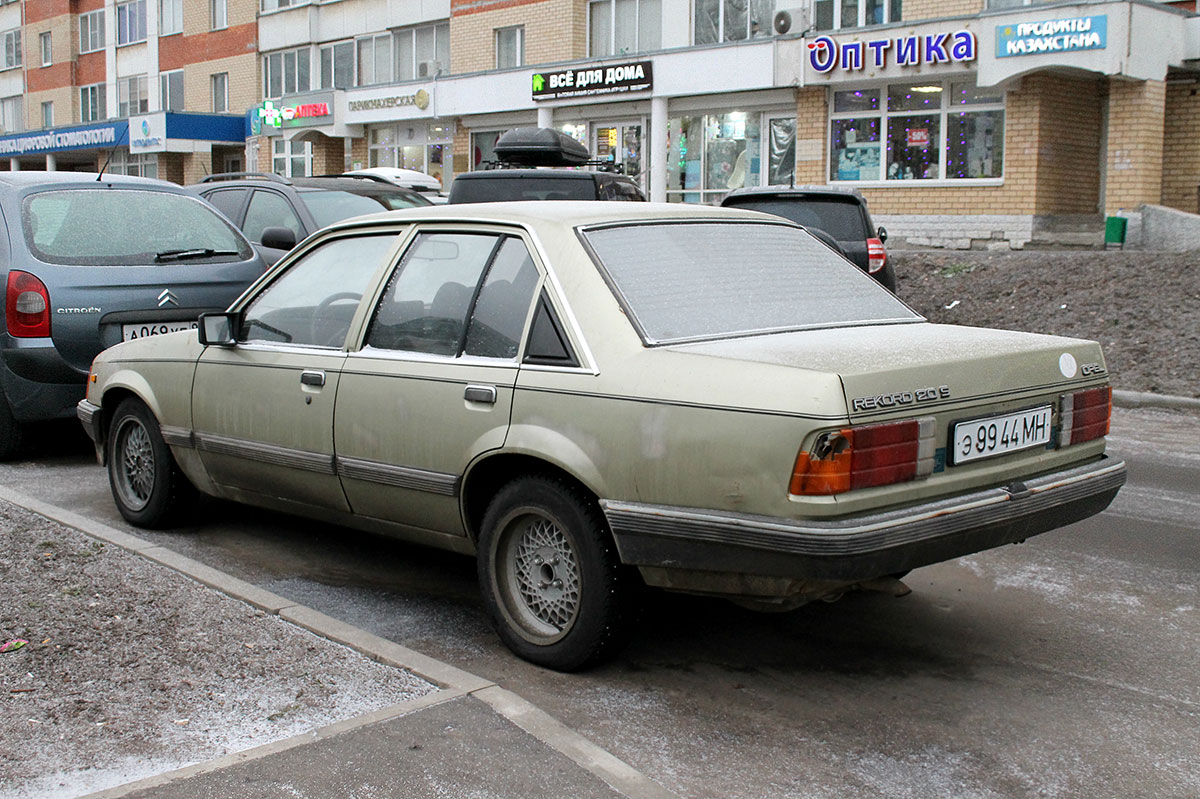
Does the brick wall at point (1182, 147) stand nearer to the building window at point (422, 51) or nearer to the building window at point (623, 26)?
the building window at point (623, 26)

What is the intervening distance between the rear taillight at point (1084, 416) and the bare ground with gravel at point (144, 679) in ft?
7.64

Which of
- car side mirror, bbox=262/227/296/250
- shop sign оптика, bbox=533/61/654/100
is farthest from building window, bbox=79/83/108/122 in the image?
car side mirror, bbox=262/227/296/250

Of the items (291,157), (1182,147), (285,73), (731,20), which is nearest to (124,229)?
(1182,147)

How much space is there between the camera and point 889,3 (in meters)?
24.6

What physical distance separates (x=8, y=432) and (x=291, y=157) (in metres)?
32.8

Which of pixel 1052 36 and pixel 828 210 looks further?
pixel 1052 36

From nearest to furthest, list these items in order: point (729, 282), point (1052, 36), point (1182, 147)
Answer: point (729, 282), point (1052, 36), point (1182, 147)

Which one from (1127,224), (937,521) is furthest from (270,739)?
(1127,224)

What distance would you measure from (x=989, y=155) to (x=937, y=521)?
2045cm

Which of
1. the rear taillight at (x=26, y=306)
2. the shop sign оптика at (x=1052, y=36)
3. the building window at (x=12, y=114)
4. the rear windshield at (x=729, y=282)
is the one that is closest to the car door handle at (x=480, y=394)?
the rear windshield at (x=729, y=282)

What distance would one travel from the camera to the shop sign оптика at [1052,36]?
20.3 metres

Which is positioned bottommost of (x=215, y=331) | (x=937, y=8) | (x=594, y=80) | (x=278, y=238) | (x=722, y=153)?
(x=215, y=331)

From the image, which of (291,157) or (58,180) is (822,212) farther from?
(291,157)

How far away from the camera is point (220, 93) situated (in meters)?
44.0
